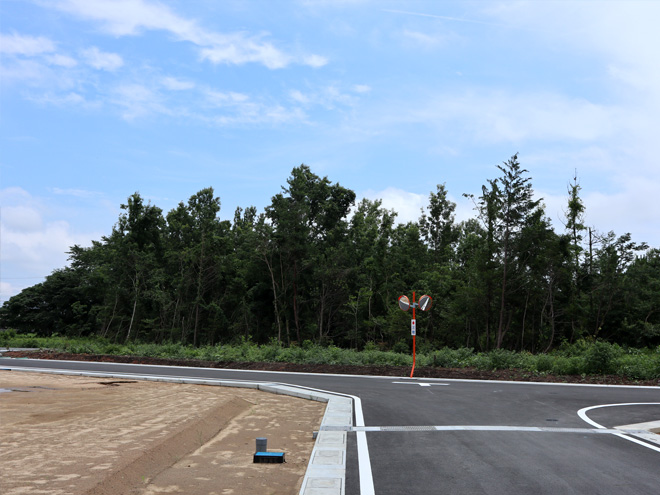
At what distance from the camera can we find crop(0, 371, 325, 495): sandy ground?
5.86 meters

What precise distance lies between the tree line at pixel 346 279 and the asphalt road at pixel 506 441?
860 inches

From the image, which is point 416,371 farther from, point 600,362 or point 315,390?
point 600,362

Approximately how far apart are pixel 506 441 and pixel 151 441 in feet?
18.2

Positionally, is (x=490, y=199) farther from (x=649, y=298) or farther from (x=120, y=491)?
(x=120, y=491)

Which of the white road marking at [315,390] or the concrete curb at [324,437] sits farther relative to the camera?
the white road marking at [315,390]

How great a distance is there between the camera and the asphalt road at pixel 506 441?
221 inches

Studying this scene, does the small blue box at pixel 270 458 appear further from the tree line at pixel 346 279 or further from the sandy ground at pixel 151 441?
the tree line at pixel 346 279

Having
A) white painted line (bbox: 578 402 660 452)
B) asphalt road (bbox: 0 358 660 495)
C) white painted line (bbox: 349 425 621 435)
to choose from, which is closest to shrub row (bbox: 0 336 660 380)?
asphalt road (bbox: 0 358 660 495)

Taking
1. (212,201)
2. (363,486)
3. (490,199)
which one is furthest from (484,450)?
(212,201)

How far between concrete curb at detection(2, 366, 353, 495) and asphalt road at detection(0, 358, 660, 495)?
175 millimetres

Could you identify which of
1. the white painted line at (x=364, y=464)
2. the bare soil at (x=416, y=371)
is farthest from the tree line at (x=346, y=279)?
the white painted line at (x=364, y=464)

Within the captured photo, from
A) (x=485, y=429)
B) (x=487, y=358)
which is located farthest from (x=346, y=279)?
(x=485, y=429)

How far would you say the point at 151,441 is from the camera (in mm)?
8055

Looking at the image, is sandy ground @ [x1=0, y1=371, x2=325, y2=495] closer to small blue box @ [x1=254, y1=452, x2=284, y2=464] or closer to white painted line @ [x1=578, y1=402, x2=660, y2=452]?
small blue box @ [x1=254, y1=452, x2=284, y2=464]
